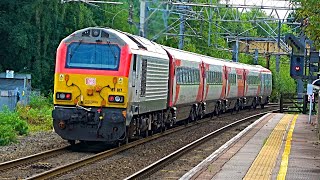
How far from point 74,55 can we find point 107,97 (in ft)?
4.77

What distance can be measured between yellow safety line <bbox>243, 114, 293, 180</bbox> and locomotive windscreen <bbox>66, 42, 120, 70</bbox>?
448 centimetres

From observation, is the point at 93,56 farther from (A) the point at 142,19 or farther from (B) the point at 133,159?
(A) the point at 142,19

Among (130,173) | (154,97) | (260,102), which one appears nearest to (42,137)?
(154,97)

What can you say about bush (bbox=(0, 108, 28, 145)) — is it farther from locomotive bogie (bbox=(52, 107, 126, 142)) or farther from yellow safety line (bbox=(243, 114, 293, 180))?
yellow safety line (bbox=(243, 114, 293, 180))

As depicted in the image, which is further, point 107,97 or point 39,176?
point 107,97

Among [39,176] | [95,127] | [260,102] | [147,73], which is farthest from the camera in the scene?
[260,102]

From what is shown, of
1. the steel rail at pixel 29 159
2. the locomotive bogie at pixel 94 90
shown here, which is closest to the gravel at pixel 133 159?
the steel rail at pixel 29 159

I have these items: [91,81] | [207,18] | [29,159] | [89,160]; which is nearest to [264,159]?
[89,160]

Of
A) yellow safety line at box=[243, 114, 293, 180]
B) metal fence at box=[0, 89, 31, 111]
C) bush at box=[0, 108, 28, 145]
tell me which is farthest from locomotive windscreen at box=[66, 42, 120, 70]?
metal fence at box=[0, 89, 31, 111]

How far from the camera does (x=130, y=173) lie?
15.4 m

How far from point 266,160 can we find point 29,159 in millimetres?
5289

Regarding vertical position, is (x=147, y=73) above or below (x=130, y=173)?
above

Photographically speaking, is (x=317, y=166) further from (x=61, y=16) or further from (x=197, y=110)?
(x=61, y=16)

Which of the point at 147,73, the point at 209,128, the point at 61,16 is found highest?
the point at 61,16
